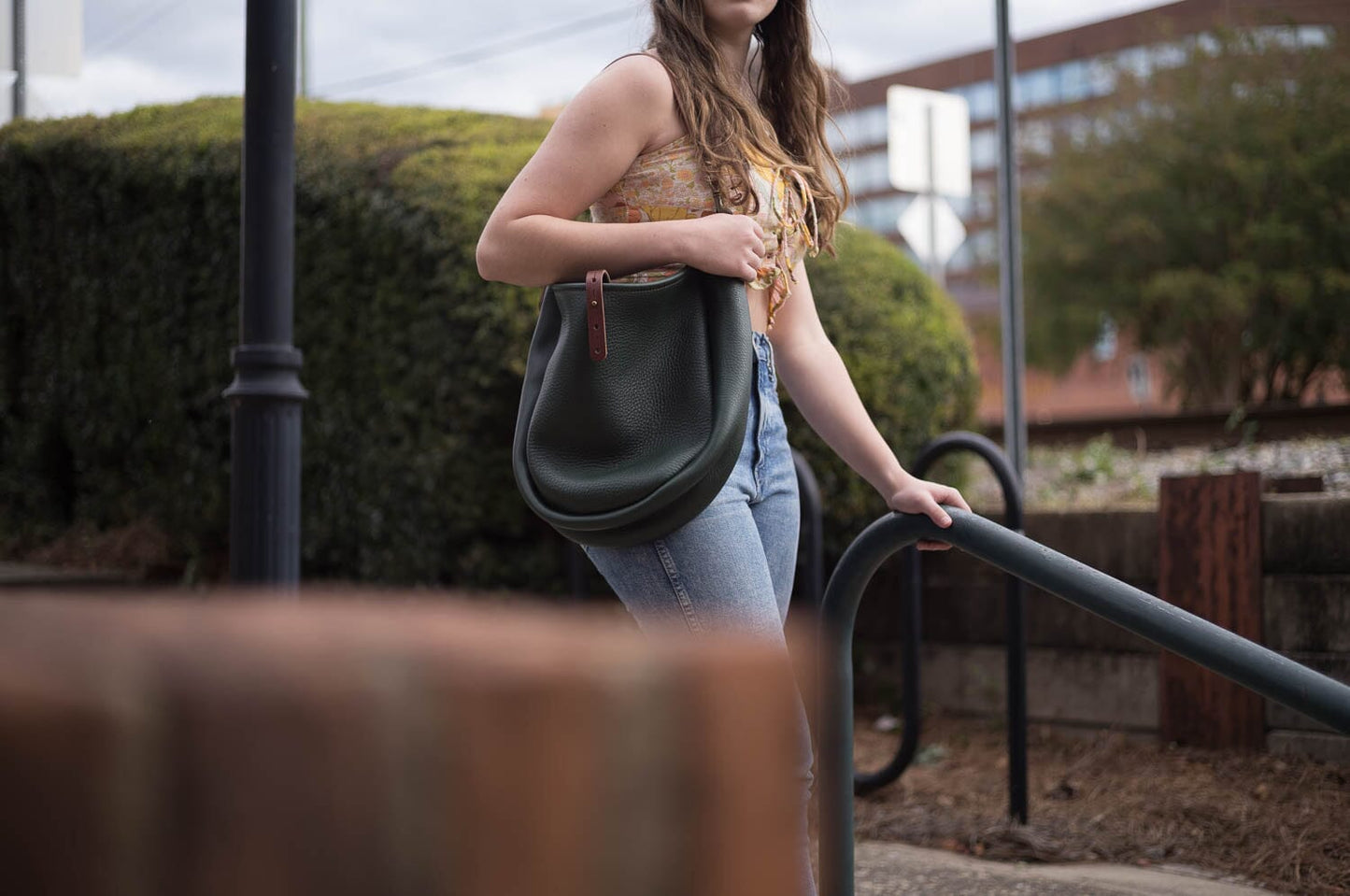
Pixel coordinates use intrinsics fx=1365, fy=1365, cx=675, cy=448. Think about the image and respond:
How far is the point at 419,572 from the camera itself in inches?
215

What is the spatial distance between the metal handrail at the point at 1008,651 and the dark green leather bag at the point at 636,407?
2025mm

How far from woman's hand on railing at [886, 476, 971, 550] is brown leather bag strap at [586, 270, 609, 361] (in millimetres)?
502

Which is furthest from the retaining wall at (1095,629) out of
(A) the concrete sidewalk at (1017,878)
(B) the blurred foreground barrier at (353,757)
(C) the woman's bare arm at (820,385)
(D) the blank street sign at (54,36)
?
(D) the blank street sign at (54,36)

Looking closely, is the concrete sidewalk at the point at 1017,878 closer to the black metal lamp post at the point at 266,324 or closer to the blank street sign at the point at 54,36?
the black metal lamp post at the point at 266,324

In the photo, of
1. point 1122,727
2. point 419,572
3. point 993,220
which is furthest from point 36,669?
point 993,220

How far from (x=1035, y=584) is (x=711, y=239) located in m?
0.65

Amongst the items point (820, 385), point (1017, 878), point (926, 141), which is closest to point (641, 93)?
point (820, 385)

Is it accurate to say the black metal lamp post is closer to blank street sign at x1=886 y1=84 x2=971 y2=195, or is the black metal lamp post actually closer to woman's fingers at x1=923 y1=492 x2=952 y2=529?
woman's fingers at x1=923 y1=492 x2=952 y2=529

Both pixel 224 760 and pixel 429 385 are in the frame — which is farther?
pixel 429 385

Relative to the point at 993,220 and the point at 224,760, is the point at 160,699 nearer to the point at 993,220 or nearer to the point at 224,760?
the point at 224,760

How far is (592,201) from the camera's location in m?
2.05

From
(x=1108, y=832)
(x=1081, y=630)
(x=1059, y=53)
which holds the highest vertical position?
(x=1059, y=53)

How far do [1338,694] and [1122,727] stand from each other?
352 cm

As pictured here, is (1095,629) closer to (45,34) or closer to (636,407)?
(636,407)
